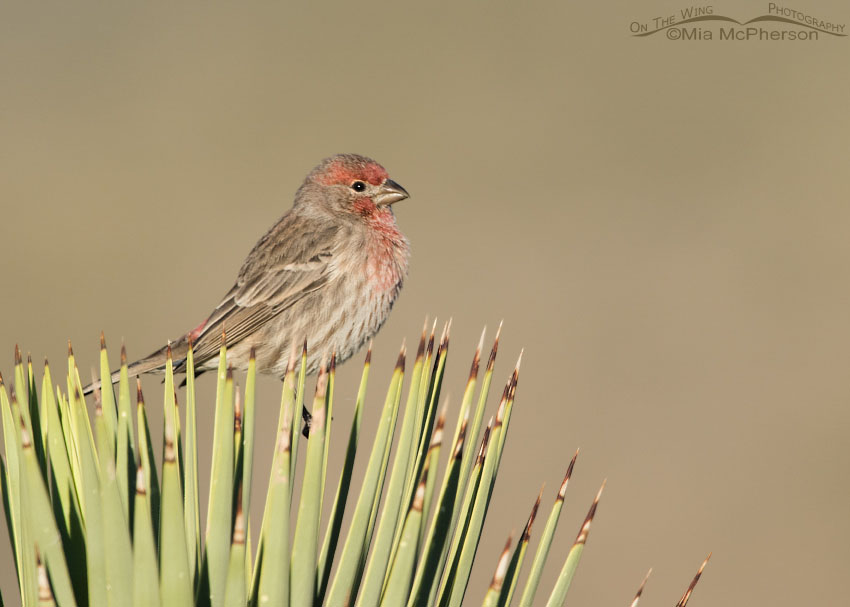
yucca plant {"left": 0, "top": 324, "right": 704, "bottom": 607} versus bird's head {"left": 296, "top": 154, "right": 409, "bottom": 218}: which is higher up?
bird's head {"left": 296, "top": 154, "right": 409, "bottom": 218}

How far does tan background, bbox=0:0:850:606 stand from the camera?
27.8 ft

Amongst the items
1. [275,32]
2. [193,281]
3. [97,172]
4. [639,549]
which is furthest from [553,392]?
[275,32]

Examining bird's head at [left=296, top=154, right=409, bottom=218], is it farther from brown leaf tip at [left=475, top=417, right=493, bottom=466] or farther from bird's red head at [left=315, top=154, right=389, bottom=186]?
brown leaf tip at [left=475, top=417, right=493, bottom=466]

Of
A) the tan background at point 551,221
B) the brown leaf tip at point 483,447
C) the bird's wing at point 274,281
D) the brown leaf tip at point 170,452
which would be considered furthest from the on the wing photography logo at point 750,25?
the brown leaf tip at point 170,452

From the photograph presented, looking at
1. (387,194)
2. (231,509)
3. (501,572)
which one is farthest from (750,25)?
(231,509)

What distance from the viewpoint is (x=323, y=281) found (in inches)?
189

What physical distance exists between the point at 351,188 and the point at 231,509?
10.7 feet

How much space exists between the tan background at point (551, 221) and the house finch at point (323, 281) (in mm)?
3639

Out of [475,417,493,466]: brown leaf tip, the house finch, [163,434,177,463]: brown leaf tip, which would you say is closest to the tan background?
the house finch

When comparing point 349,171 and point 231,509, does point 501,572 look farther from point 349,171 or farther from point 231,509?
point 349,171

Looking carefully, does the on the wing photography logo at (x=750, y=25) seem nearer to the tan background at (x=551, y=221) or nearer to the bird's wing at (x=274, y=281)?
the tan background at (x=551, y=221)

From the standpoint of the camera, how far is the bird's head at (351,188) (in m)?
4.92

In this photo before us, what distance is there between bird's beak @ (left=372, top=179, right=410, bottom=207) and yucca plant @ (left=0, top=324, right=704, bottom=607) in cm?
265

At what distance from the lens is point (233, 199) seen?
11.9 m
